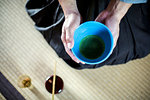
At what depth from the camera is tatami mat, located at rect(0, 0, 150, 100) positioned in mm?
1063

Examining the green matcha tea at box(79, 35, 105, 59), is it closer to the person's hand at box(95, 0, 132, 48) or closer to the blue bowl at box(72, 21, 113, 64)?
the blue bowl at box(72, 21, 113, 64)

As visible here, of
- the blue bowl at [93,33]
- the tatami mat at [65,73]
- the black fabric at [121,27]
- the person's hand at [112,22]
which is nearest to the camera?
the blue bowl at [93,33]

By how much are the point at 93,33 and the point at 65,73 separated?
575 mm

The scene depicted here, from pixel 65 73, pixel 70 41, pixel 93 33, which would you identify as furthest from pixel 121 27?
pixel 65 73

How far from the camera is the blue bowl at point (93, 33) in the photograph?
0.53 metres

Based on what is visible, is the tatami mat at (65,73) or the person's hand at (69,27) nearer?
the person's hand at (69,27)

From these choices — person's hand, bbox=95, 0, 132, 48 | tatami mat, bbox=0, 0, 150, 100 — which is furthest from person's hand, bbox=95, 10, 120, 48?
tatami mat, bbox=0, 0, 150, 100

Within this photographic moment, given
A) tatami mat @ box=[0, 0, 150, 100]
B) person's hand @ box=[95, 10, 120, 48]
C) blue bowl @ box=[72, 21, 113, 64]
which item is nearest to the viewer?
blue bowl @ box=[72, 21, 113, 64]

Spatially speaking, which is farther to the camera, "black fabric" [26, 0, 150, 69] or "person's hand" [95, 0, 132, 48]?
"black fabric" [26, 0, 150, 69]

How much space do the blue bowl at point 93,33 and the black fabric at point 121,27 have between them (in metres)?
0.23

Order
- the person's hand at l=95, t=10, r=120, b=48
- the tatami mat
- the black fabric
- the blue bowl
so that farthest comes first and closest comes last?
the tatami mat, the black fabric, the person's hand at l=95, t=10, r=120, b=48, the blue bowl

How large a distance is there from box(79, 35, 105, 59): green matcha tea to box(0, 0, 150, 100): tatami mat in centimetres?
50

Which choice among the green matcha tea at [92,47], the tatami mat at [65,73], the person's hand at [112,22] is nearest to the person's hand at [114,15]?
the person's hand at [112,22]

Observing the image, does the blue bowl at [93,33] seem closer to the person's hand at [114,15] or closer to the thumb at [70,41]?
the thumb at [70,41]
